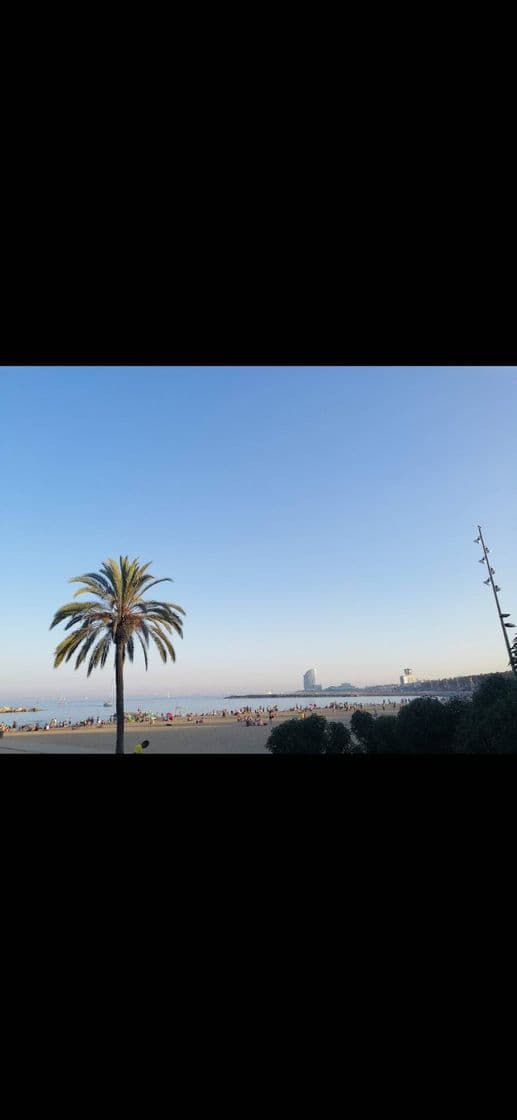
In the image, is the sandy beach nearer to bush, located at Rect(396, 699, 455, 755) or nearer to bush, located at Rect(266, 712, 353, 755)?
bush, located at Rect(266, 712, 353, 755)

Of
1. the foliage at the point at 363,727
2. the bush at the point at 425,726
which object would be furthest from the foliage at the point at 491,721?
the foliage at the point at 363,727

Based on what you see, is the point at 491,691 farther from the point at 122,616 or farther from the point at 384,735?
the point at 122,616

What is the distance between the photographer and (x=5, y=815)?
1.87 meters

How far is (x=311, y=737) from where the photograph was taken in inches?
555

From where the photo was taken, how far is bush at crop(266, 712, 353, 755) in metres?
13.8

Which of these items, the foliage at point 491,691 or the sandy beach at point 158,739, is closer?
the foliage at point 491,691

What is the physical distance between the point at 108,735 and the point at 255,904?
20643mm

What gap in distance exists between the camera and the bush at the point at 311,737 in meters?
13.8

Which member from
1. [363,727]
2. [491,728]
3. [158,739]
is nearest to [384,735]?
[363,727]

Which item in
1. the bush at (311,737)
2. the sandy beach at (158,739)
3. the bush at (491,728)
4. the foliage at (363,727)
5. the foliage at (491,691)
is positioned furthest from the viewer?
the sandy beach at (158,739)

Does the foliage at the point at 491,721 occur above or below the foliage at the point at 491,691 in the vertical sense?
below

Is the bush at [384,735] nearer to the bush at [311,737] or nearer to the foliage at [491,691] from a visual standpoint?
the bush at [311,737]
